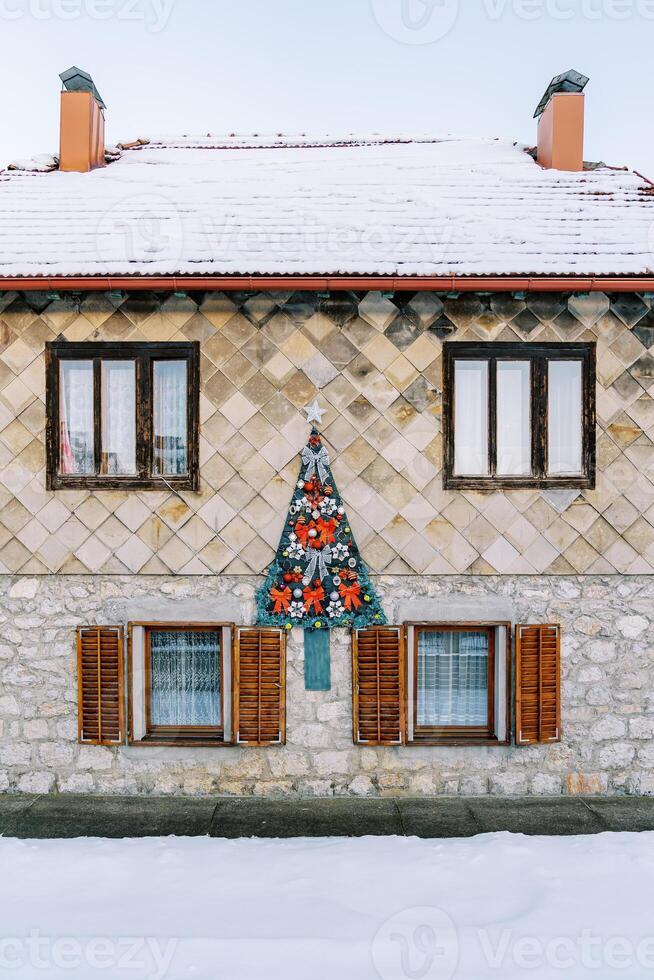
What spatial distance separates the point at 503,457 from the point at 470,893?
345cm

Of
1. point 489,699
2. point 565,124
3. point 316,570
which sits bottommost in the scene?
point 489,699

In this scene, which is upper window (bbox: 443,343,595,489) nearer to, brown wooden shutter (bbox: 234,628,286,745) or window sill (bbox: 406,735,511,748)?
brown wooden shutter (bbox: 234,628,286,745)

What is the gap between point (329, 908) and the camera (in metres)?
4.00

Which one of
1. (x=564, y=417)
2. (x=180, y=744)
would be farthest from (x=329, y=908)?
(x=564, y=417)

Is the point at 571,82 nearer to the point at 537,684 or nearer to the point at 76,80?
the point at 76,80

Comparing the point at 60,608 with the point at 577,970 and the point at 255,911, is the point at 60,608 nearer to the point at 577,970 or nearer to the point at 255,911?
the point at 255,911

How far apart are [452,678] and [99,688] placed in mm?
3258

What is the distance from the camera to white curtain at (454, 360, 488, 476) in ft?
18.3

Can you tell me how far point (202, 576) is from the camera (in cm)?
549

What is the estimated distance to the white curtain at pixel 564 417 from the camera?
5.59m

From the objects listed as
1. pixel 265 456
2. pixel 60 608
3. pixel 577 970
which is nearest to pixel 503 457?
pixel 265 456

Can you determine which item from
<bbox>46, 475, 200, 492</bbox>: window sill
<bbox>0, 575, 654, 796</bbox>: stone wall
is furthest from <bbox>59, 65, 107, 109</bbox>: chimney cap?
<bbox>0, 575, 654, 796</bbox>: stone wall

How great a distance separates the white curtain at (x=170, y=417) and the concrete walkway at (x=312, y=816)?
9.68 ft

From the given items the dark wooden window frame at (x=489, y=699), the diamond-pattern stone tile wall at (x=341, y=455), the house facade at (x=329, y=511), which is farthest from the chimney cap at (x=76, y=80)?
the dark wooden window frame at (x=489, y=699)
